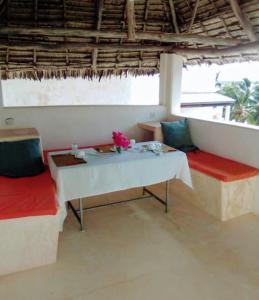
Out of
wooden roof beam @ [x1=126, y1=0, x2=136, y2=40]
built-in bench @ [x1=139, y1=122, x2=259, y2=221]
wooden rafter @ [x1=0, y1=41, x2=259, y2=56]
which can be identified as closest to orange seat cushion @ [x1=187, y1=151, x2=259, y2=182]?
built-in bench @ [x1=139, y1=122, x2=259, y2=221]

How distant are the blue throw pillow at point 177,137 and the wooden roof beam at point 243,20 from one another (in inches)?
60.4

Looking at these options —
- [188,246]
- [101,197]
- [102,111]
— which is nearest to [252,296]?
[188,246]

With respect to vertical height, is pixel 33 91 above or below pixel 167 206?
above

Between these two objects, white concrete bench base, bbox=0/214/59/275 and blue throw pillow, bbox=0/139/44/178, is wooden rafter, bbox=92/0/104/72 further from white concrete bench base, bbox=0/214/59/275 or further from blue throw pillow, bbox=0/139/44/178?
white concrete bench base, bbox=0/214/59/275

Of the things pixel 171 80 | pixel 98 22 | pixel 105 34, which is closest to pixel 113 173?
pixel 105 34

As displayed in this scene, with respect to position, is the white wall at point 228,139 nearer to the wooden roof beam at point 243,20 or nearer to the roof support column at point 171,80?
the roof support column at point 171,80

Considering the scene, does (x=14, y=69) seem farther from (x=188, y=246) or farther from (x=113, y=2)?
(x=188, y=246)

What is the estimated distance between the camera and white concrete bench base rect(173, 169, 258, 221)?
9.70 ft

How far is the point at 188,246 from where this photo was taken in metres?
2.53

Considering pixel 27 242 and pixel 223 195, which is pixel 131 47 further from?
pixel 27 242

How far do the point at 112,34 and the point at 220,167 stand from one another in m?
2.27

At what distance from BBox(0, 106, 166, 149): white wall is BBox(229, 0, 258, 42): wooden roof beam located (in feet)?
5.43

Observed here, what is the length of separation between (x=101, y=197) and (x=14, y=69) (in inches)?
102

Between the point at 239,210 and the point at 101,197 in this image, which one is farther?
the point at 101,197
